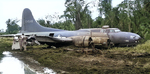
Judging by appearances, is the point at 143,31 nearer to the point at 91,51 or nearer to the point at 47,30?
the point at 91,51

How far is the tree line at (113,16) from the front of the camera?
18.8 meters

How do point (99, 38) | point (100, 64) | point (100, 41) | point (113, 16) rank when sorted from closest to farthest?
point (100, 64), point (100, 41), point (99, 38), point (113, 16)

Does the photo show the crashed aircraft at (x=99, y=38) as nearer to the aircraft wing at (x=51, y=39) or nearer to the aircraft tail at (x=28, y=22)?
the aircraft wing at (x=51, y=39)

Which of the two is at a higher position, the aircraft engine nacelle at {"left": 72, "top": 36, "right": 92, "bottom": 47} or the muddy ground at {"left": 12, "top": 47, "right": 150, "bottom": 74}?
the aircraft engine nacelle at {"left": 72, "top": 36, "right": 92, "bottom": 47}

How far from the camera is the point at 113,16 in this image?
104 feet

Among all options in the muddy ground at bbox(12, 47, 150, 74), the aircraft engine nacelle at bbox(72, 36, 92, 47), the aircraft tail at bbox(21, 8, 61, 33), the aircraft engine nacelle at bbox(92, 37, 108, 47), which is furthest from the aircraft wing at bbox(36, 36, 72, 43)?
the aircraft tail at bbox(21, 8, 61, 33)

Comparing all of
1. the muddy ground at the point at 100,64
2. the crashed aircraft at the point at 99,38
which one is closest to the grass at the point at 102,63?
the muddy ground at the point at 100,64

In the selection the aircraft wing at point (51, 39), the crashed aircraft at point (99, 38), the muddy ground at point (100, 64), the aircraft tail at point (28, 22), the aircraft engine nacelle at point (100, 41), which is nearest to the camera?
the muddy ground at point (100, 64)

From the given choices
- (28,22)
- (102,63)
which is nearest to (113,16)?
(28,22)

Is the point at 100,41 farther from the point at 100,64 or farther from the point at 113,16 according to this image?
the point at 113,16

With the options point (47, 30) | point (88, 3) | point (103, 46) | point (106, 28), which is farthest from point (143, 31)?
point (88, 3)

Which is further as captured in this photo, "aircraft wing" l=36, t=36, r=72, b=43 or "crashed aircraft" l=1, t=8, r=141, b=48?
"aircraft wing" l=36, t=36, r=72, b=43

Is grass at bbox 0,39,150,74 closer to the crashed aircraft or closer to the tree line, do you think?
the crashed aircraft

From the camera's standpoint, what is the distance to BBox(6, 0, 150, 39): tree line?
1883cm
